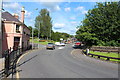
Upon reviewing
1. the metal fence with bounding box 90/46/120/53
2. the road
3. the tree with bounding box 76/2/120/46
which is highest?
the tree with bounding box 76/2/120/46

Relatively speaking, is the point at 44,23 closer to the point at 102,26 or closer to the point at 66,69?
the point at 102,26

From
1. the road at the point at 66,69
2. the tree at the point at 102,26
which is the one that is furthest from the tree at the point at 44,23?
the road at the point at 66,69

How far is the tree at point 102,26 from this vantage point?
34.2 metres

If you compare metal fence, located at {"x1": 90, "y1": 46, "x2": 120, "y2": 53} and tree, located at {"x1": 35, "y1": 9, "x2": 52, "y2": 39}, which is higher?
tree, located at {"x1": 35, "y1": 9, "x2": 52, "y2": 39}

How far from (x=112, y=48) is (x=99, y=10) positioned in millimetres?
11691

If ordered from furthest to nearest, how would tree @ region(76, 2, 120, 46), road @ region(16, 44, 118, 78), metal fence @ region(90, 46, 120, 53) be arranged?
tree @ region(76, 2, 120, 46)
metal fence @ region(90, 46, 120, 53)
road @ region(16, 44, 118, 78)

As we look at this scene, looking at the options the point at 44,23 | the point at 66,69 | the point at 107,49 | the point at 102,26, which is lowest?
the point at 66,69

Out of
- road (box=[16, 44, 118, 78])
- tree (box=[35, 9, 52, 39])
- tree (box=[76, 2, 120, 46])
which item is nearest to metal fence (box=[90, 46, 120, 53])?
tree (box=[76, 2, 120, 46])

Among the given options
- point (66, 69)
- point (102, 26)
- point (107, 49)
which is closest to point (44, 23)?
→ point (102, 26)

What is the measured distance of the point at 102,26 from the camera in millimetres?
36250

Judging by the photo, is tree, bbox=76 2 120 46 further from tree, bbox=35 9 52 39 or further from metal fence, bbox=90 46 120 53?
tree, bbox=35 9 52 39

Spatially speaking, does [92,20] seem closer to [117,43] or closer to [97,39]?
[97,39]

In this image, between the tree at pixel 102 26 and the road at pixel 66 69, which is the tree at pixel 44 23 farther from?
the road at pixel 66 69

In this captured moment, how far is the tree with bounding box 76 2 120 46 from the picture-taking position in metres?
34.2
